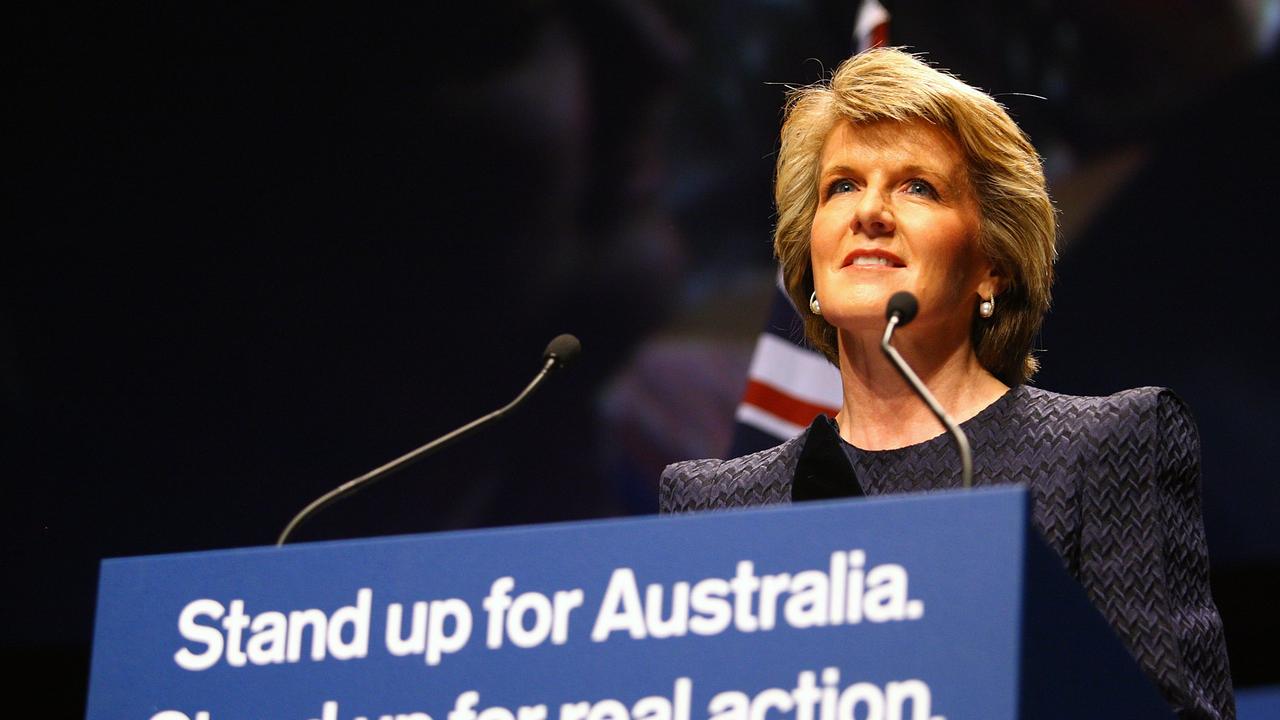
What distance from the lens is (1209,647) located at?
68.0 inches

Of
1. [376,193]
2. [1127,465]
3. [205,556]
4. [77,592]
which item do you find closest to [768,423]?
[376,193]

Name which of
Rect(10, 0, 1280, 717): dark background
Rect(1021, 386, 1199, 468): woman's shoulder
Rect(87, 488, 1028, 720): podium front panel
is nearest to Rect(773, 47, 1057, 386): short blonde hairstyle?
Rect(1021, 386, 1199, 468): woman's shoulder

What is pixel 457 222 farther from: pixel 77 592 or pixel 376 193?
pixel 77 592

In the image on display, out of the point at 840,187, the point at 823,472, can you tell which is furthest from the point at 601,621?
the point at 840,187

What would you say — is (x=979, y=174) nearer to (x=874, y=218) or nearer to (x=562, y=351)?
(x=874, y=218)

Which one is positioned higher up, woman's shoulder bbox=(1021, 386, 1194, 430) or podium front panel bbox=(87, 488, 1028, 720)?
woman's shoulder bbox=(1021, 386, 1194, 430)

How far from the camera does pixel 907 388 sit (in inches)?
83.6

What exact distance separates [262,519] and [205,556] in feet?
8.16

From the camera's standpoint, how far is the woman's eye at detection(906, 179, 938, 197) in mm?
2111

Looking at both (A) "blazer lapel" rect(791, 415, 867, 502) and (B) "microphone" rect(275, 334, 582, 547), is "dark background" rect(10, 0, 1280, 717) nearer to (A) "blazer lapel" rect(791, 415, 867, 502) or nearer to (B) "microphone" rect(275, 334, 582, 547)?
(B) "microphone" rect(275, 334, 582, 547)

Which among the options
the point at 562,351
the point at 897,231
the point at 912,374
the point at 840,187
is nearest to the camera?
the point at 912,374

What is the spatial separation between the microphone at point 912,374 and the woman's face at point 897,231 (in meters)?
0.37

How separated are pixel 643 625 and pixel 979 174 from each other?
1.11 m

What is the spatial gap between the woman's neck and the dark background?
1.73 meters
